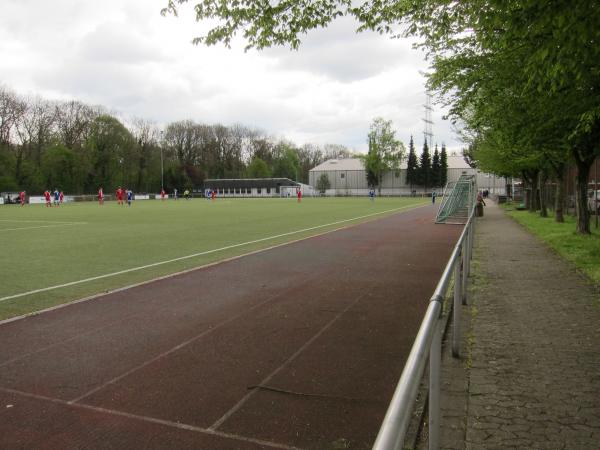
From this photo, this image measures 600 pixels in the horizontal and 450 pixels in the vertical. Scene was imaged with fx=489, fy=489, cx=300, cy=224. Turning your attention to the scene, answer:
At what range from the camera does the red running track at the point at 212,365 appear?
3.62 metres

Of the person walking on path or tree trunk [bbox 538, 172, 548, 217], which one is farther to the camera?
tree trunk [bbox 538, 172, 548, 217]

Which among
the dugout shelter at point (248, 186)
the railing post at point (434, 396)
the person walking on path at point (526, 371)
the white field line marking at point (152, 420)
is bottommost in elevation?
the white field line marking at point (152, 420)

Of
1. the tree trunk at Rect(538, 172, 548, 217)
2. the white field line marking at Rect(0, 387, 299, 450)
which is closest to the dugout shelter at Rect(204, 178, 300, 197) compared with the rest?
the tree trunk at Rect(538, 172, 548, 217)

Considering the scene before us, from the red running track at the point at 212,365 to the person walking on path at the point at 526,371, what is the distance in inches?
25.5

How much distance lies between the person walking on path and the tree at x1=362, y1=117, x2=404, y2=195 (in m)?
94.0

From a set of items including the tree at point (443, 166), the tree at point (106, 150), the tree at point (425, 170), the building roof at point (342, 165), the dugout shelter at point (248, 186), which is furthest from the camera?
the building roof at point (342, 165)

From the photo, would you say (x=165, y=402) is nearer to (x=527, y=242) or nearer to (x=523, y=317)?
(x=523, y=317)

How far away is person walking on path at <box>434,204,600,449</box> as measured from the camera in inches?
137

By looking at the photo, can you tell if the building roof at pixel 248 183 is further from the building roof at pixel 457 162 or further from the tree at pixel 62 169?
the building roof at pixel 457 162

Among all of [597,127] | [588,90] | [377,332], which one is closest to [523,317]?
[377,332]

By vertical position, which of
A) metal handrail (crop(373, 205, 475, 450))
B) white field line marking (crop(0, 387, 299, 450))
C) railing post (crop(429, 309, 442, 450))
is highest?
metal handrail (crop(373, 205, 475, 450))

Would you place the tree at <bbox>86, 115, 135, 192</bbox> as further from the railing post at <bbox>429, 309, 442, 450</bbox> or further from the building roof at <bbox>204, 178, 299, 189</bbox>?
the railing post at <bbox>429, 309, 442, 450</bbox>

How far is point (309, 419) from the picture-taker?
12.4 feet

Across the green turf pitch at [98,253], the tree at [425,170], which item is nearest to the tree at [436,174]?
the tree at [425,170]
